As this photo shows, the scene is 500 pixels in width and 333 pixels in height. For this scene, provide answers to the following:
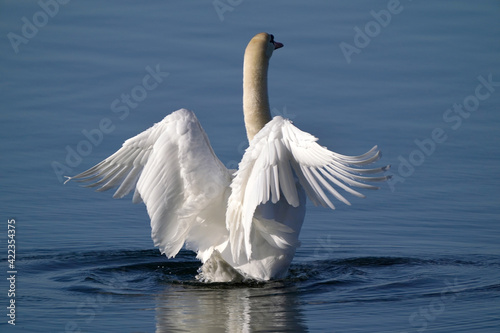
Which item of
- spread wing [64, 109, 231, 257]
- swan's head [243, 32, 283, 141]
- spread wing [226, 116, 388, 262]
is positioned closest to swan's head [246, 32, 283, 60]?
swan's head [243, 32, 283, 141]

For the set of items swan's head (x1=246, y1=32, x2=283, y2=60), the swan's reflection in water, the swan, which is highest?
swan's head (x1=246, y1=32, x2=283, y2=60)

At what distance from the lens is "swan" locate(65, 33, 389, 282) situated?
8188 mm

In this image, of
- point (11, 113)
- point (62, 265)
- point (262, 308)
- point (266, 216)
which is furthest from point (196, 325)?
point (11, 113)

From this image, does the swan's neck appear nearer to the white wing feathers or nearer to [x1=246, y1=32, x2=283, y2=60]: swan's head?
[x1=246, y1=32, x2=283, y2=60]: swan's head

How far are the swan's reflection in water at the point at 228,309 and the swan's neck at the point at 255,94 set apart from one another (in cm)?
173

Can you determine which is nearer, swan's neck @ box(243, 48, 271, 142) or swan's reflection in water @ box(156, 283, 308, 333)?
swan's reflection in water @ box(156, 283, 308, 333)

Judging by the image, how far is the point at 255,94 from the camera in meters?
10.1

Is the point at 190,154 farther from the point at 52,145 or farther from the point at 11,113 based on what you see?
the point at 11,113

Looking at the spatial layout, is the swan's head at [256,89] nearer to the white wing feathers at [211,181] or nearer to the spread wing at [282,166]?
the white wing feathers at [211,181]

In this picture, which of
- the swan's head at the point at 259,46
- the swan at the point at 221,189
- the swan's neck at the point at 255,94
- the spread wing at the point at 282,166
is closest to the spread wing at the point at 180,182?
the swan at the point at 221,189

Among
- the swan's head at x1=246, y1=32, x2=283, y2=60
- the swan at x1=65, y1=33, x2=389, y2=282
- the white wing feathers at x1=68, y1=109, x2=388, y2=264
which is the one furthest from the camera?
the swan's head at x1=246, y1=32, x2=283, y2=60

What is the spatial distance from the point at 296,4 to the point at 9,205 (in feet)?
28.8

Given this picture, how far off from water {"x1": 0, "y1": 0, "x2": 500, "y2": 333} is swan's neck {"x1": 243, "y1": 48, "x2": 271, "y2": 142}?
5.20 feet

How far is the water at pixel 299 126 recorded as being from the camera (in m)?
8.57
